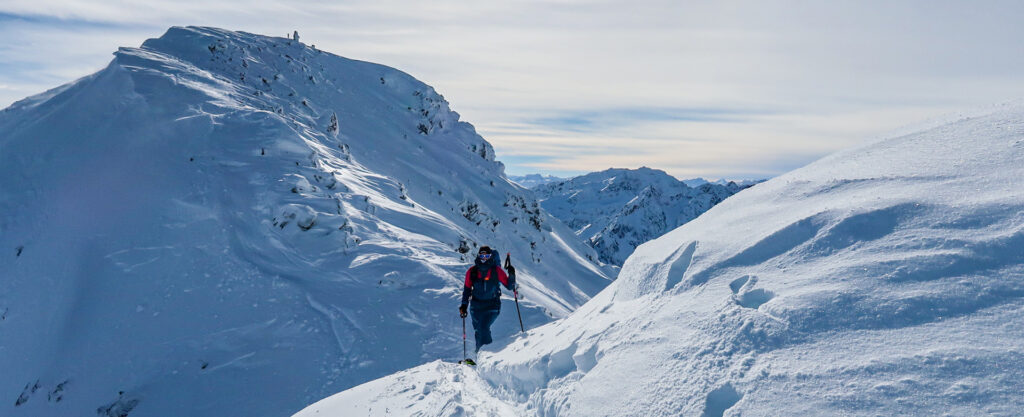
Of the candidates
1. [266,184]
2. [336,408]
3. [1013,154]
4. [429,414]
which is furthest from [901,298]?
[266,184]

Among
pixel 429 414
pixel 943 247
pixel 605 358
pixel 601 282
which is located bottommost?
pixel 601 282

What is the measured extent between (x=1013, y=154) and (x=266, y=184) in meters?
14.6

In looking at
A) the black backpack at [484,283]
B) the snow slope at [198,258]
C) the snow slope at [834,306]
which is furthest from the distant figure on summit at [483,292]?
the snow slope at [834,306]

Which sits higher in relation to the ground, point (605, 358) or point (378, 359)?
point (605, 358)

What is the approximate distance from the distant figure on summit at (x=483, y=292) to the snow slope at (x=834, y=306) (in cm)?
270

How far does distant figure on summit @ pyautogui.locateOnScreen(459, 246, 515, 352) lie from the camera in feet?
29.1

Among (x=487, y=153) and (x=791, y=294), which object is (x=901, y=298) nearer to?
(x=791, y=294)

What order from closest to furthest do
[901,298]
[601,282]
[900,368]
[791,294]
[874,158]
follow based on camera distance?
[900,368]
[901,298]
[791,294]
[874,158]
[601,282]

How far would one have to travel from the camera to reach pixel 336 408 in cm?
667

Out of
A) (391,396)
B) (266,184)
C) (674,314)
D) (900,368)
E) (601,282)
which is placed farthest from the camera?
(601,282)

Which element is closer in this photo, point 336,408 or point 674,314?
point 674,314

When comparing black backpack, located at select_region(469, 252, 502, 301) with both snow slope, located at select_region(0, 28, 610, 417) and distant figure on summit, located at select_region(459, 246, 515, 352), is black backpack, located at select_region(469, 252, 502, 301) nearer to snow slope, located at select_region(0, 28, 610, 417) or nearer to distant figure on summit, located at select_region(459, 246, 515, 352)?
distant figure on summit, located at select_region(459, 246, 515, 352)

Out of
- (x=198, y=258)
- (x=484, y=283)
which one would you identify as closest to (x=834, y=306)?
(x=484, y=283)

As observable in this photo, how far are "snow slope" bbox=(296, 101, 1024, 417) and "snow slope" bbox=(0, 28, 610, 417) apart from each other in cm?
443
